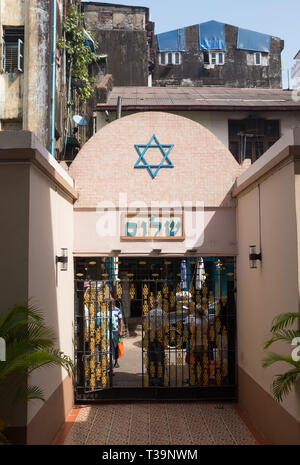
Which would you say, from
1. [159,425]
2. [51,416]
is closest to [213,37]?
[159,425]

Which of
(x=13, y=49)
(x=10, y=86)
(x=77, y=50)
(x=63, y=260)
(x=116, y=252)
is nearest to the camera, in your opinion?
(x=63, y=260)

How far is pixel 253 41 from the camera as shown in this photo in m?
26.5

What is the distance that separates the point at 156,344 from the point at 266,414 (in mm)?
2757

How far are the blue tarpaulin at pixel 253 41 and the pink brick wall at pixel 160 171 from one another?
64.0 feet

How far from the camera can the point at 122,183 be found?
8.91m

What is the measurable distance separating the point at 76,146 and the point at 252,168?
10.9 m

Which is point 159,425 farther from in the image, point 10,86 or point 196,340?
point 10,86

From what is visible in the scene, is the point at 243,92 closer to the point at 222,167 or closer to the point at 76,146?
the point at 76,146

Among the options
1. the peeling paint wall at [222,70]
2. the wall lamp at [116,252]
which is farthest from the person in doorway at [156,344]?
the peeling paint wall at [222,70]

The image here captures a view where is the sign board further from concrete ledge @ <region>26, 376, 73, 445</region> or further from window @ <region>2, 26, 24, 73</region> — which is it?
window @ <region>2, 26, 24, 73</region>

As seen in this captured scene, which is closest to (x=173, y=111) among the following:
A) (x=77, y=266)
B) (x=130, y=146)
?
(x=130, y=146)

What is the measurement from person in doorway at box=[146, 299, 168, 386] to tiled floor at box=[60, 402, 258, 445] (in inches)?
19.1

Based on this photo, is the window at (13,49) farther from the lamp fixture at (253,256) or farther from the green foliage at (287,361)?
the green foliage at (287,361)

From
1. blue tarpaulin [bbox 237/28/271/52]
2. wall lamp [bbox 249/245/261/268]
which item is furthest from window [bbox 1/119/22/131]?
blue tarpaulin [bbox 237/28/271/52]
